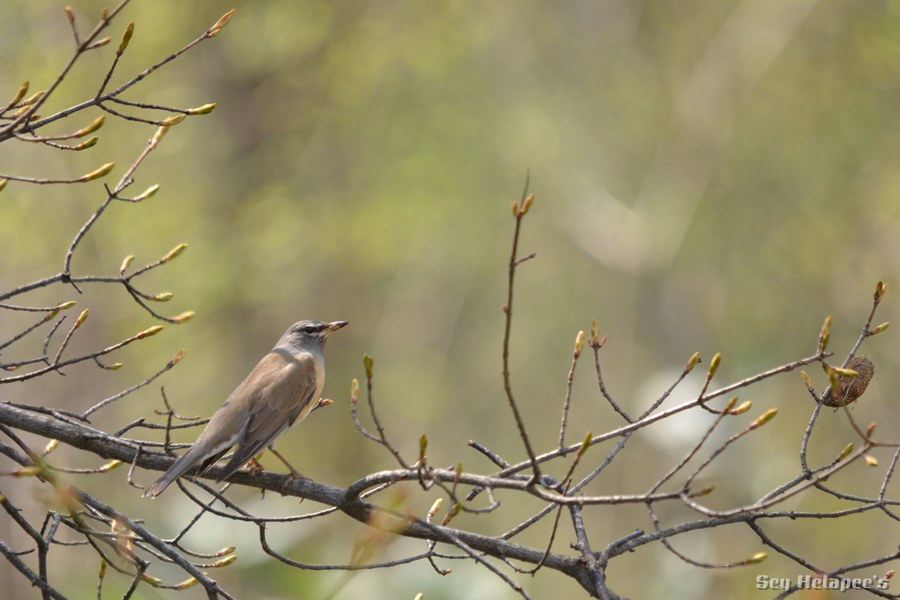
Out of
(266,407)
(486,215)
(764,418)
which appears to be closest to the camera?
(764,418)

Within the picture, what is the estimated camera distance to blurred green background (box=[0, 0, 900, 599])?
1123 cm

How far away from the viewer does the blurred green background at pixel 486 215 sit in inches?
442

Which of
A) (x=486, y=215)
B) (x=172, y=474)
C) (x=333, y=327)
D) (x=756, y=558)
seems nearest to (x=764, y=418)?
(x=756, y=558)

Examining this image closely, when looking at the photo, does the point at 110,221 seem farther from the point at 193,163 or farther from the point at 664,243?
the point at 664,243

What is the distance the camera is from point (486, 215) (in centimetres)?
1616

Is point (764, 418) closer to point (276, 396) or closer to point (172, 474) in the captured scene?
point (172, 474)

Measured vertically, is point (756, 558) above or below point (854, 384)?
below

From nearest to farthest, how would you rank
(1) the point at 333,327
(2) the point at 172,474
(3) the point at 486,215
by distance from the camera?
(2) the point at 172,474 → (1) the point at 333,327 → (3) the point at 486,215

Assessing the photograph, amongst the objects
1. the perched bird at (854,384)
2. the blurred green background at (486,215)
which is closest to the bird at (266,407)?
the perched bird at (854,384)

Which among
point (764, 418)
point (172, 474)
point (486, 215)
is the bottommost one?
point (764, 418)

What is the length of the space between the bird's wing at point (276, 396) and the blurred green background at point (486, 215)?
14.1ft

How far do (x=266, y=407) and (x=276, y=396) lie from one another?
0.14 metres

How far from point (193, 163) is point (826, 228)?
10.4 metres

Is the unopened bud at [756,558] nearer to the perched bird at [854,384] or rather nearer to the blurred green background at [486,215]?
the perched bird at [854,384]
